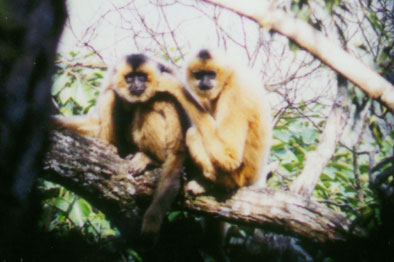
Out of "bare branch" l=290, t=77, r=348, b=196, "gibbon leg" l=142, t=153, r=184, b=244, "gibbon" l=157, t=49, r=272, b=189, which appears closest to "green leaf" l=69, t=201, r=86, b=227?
"gibbon leg" l=142, t=153, r=184, b=244

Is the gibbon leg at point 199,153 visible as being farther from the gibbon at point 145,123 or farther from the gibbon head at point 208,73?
→ the gibbon head at point 208,73

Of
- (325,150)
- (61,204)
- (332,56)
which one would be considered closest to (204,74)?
(325,150)

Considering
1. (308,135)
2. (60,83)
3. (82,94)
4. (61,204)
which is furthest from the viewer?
(308,135)

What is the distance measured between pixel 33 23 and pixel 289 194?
9.13 ft

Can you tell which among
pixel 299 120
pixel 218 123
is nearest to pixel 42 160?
pixel 218 123

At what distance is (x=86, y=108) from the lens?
209 inches

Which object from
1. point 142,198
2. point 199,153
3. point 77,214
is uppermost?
point 199,153

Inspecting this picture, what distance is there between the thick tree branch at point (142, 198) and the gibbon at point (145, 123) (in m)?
0.20

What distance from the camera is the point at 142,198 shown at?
3.85 m

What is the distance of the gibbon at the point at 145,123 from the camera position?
12.6ft

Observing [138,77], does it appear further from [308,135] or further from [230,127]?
[308,135]

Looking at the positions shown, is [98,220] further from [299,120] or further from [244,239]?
[299,120]

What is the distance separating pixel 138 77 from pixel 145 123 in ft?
2.46

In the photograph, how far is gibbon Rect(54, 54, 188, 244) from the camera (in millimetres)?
3844
